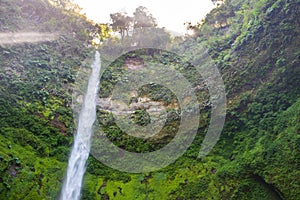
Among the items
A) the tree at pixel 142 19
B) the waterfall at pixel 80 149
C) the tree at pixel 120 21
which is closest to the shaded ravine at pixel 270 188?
the waterfall at pixel 80 149

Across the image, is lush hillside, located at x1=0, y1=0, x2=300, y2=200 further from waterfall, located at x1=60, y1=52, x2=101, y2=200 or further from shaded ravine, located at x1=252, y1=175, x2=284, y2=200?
waterfall, located at x1=60, y1=52, x2=101, y2=200

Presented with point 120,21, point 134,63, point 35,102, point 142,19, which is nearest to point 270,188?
point 35,102

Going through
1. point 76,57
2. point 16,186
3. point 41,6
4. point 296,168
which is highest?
point 41,6

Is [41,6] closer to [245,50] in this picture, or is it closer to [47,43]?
[47,43]

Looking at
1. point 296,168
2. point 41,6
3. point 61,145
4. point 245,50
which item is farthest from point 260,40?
point 41,6

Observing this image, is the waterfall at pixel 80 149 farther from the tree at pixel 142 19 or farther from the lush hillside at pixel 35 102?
the tree at pixel 142 19

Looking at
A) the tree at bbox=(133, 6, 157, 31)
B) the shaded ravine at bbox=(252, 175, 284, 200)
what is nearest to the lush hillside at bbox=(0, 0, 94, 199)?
the tree at bbox=(133, 6, 157, 31)
